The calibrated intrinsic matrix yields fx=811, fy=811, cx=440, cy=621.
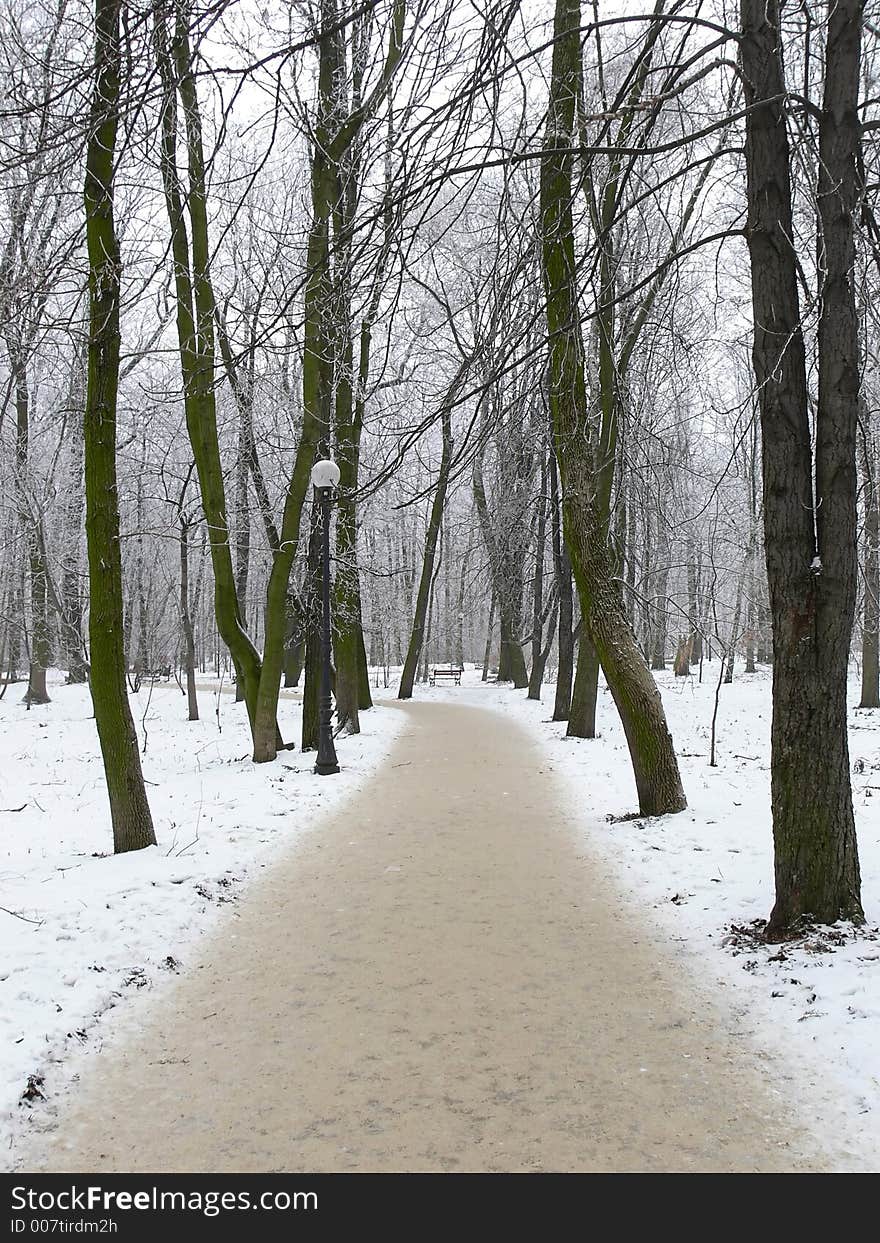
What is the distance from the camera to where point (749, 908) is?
480 centimetres

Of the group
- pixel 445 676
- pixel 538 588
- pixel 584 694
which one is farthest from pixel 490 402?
pixel 445 676

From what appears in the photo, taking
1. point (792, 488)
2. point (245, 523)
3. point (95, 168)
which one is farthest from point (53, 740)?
point (792, 488)

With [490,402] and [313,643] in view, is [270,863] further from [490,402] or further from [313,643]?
[313,643]

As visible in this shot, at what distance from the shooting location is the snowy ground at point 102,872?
3.44 meters

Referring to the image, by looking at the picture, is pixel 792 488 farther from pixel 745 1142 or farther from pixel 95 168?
pixel 95 168

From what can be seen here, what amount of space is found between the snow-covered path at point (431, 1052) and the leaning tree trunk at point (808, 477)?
102 centimetres

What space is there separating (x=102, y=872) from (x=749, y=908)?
4199 mm

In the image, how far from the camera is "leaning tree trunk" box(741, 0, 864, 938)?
3990 mm

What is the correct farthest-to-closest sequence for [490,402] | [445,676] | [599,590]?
[445,676] → [599,590] → [490,402]

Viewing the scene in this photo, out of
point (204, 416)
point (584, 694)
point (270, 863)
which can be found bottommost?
point (270, 863)

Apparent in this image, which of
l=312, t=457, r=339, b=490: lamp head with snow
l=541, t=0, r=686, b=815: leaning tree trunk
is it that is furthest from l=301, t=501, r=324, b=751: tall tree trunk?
l=541, t=0, r=686, b=815: leaning tree trunk

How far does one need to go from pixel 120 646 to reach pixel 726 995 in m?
4.75

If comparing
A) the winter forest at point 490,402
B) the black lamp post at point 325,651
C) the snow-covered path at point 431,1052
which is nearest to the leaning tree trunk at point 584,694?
the winter forest at point 490,402

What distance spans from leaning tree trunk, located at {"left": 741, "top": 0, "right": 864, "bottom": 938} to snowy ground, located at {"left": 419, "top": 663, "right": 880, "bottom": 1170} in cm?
34
